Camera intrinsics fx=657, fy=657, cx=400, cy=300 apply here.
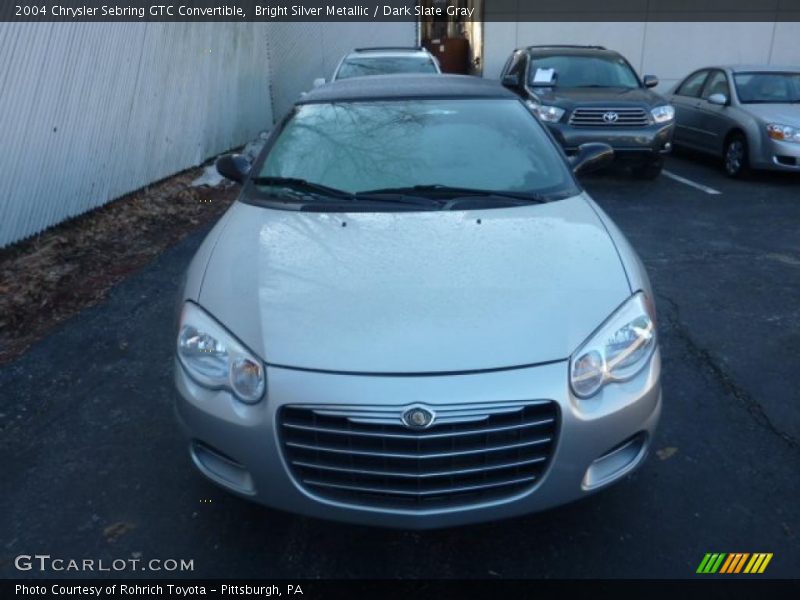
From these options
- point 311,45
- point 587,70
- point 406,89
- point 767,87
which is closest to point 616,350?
point 406,89

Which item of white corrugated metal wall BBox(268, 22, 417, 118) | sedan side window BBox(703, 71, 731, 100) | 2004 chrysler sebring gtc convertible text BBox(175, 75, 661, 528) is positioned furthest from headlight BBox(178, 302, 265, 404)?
white corrugated metal wall BBox(268, 22, 417, 118)

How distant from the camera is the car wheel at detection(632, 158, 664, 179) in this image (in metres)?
8.81

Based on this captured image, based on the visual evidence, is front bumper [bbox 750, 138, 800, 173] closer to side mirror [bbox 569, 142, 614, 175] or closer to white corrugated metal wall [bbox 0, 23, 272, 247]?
side mirror [bbox 569, 142, 614, 175]

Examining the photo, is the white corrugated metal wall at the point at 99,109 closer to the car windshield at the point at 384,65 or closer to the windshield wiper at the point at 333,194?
the car windshield at the point at 384,65

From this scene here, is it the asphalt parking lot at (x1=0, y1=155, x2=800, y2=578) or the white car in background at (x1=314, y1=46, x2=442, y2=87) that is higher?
the white car in background at (x1=314, y1=46, x2=442, y2=87)

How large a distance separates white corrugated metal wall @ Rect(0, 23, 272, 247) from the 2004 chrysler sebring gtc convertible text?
3.67 m

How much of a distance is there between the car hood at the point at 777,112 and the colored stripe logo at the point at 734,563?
7.46 m

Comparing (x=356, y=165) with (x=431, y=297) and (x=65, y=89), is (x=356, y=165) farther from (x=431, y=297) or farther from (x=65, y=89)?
(x=65, y=89)

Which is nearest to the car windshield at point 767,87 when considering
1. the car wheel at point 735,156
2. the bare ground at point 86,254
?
the car wheel at point 735,156

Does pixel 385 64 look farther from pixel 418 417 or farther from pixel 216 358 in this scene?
pixel 418 417

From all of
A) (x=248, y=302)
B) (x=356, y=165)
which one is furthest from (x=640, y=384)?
(x=356, y=165)

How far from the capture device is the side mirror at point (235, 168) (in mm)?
4008

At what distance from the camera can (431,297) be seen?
2428mm

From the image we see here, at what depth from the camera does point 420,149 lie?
3521mm
